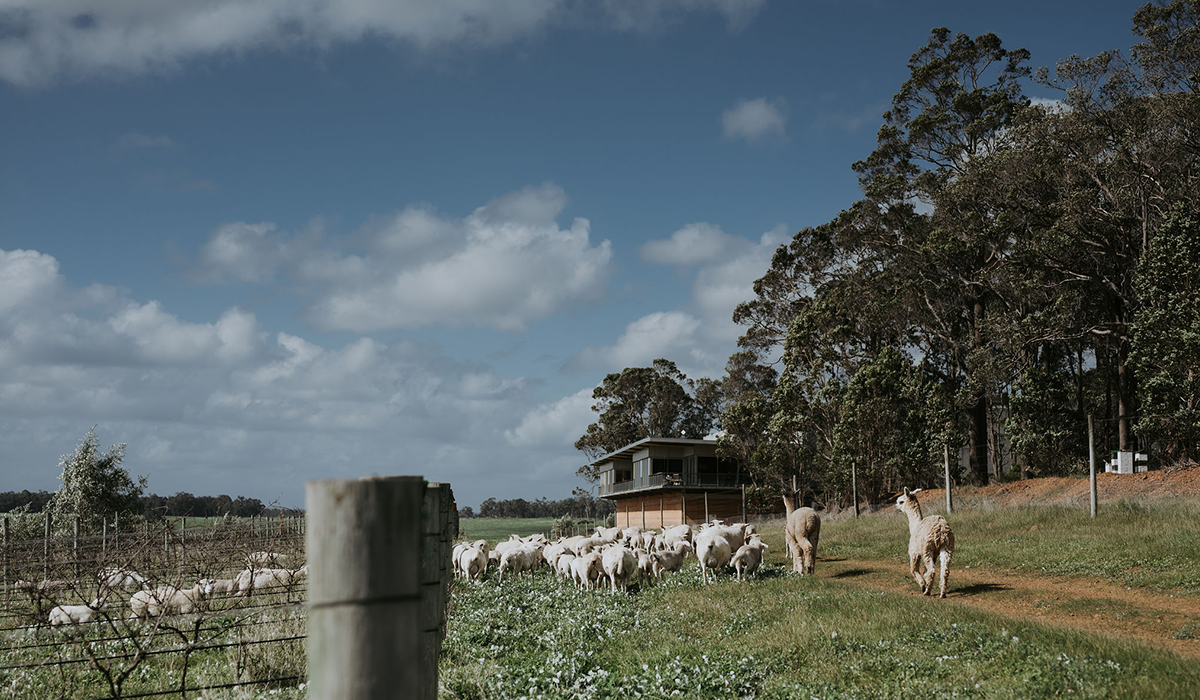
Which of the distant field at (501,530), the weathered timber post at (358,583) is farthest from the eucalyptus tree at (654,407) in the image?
the weathered timber post at (358,583)

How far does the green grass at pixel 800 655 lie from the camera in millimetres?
7473

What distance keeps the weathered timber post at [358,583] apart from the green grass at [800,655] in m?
6.90

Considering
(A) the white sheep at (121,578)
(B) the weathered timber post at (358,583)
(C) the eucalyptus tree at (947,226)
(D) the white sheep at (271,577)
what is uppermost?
(C) the eucalyptus tree at (947,226)

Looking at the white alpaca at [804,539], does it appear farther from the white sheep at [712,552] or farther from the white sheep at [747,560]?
the white sheep at [712,552]

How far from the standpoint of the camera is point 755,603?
46.0 feet

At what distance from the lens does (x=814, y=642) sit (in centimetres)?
995

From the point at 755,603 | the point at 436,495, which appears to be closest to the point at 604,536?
the point at 755,603

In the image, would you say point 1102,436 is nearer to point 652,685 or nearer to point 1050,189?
point 1050,189

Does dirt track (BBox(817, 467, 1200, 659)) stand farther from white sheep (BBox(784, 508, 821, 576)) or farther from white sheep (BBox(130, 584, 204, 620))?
white sheep (BBox(130, 584, 204, 620))

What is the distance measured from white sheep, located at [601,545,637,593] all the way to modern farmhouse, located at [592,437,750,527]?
94.2ft

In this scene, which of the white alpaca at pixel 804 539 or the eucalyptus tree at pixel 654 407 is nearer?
the white alpaca at pixel 804 539

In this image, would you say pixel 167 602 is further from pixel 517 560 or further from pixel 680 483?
pixel 680 483

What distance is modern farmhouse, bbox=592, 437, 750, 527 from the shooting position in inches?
1977

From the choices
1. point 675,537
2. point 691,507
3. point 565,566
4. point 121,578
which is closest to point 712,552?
point 565,566
